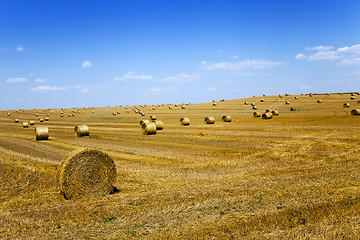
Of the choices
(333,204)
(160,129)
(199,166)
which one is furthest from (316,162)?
(160,129)

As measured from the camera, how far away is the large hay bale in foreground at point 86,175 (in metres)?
10.8

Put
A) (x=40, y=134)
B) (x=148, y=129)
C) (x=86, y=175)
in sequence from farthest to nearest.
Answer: (x=148, y=129), (x=40, y=134), (x=86, y=175)

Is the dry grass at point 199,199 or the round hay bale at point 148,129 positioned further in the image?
the round hay bale at point 148,129

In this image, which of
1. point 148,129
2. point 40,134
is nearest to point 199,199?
point 148,129

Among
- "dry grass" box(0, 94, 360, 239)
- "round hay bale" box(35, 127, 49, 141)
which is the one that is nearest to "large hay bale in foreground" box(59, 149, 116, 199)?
"dry grass" box(0, 94, 360, 239)

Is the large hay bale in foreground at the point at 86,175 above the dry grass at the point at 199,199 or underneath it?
above

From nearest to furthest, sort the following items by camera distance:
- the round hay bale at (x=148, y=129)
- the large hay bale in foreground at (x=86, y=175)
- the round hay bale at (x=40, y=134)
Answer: the large hay bale in foreground at (x=86, y=175) < the round hay bale at (x=40, y=134) < the round hay bale at (x=148, y=129)

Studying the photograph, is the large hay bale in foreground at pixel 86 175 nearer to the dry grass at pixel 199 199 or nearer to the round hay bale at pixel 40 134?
the dry grass at pixel 199 199

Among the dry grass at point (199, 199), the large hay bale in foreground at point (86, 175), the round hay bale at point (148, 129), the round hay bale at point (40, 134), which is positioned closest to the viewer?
the dry grass at point (199, 199)

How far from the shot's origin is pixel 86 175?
1134 cm

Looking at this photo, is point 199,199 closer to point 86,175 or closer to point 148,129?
point 86,175

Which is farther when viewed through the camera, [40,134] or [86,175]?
[40,134]

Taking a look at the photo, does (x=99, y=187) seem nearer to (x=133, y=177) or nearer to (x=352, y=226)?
(x=133, y=177)

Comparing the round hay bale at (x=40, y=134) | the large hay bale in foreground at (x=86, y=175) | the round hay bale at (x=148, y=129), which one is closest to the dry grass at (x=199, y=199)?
the large hay bale in foreground at (x=86, y=175)
